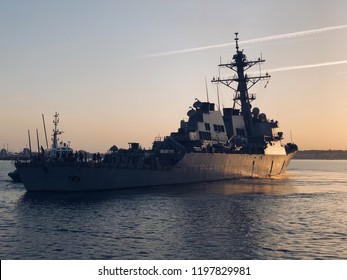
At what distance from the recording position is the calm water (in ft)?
58.3

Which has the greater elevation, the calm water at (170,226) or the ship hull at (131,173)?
the ship hull at (131,173)

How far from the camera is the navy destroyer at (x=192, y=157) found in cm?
3828

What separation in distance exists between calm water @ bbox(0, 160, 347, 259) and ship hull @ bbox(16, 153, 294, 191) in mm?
1233

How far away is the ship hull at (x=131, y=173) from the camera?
37.7 meters

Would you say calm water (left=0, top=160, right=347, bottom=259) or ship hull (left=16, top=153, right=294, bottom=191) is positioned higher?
ship hull (left=16, top=153, right=294, bottom=191)

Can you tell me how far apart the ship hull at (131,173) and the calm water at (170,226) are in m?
1.23

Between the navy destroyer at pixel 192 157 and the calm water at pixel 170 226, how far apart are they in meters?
2.05

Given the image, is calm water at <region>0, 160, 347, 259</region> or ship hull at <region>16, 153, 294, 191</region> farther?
ship hull at <region>16, 153, 294, 191</region>

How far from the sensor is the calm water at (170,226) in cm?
1777

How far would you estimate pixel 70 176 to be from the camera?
A: 123ft

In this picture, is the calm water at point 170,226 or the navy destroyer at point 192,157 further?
the navy destroyer at point 192,157

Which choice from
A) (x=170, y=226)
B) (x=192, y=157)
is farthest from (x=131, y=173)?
(x=170, y=226)
